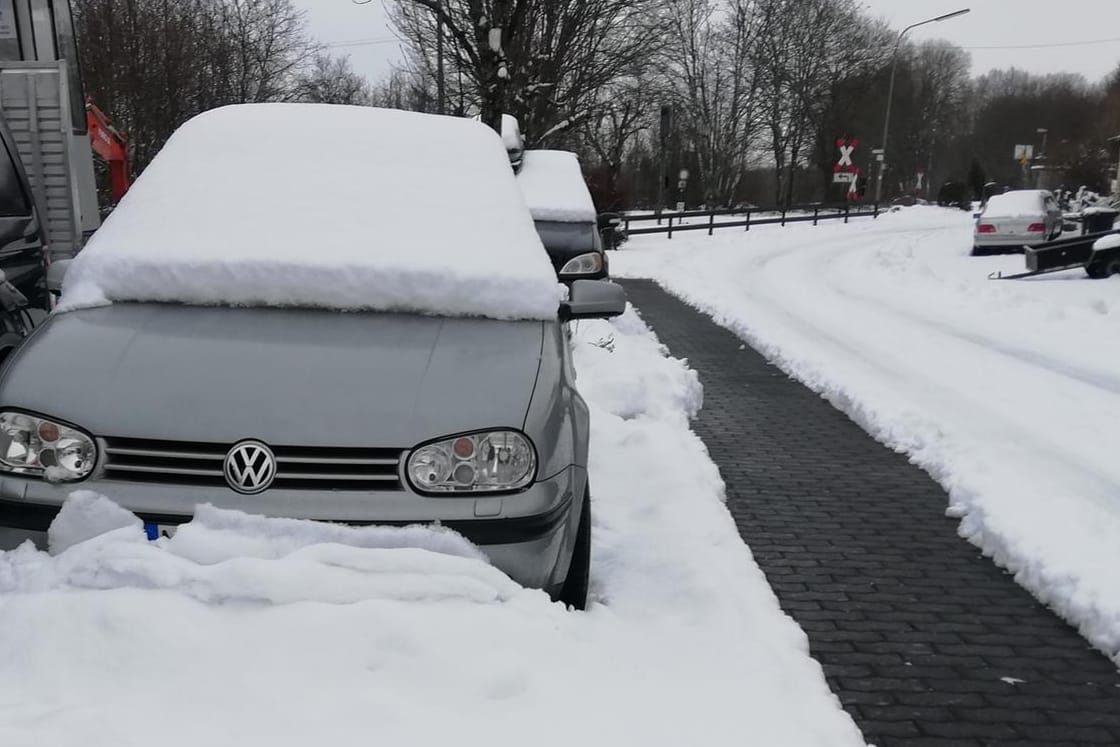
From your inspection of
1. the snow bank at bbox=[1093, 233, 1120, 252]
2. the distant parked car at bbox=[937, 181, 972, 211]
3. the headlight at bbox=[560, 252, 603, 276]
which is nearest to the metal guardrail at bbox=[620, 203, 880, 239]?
the distant parked car at bbox=[937, 181, 972, 211]

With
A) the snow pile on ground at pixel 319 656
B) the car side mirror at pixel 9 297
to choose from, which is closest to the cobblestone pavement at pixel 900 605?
the snow pile on ground at pixel 319 656

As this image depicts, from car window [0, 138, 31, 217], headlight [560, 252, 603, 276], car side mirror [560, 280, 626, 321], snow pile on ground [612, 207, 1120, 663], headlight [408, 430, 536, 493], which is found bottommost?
snow pile on ground [612, 207, 1120, 663]

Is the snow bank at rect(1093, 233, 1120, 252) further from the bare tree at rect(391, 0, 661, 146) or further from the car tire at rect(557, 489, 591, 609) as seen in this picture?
the car tire at rect(557, 489, 591, 609)

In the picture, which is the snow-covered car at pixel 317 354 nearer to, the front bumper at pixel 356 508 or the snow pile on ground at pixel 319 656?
the front bumper at pixel 356 508

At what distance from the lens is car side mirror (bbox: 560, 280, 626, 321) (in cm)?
412

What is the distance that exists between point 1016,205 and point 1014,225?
854 mm

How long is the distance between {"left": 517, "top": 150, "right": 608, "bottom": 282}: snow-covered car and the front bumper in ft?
22.7

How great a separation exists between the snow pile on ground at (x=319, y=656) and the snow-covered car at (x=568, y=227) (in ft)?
23.1

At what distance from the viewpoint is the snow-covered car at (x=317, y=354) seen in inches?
114

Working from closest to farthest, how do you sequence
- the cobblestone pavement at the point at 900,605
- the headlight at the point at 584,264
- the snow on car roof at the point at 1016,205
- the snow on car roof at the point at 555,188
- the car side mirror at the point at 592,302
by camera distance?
the cobblestone pavement at the point at 900,605
the car side mirror at the point at 592,302
the headlight at the point at 584,264
the snow on car roof at the point at 555,188
the snow on car roof at the point at 1016,205

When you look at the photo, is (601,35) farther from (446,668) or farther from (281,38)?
(446,668)

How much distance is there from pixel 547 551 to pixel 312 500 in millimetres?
675

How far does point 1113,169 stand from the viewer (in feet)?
140

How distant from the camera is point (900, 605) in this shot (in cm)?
434
